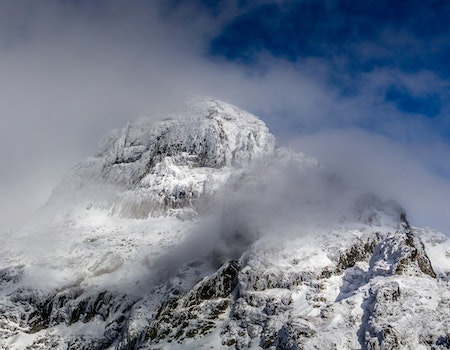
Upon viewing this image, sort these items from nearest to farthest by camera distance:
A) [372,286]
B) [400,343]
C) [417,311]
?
[400,343]
[417,311]
[372,286]

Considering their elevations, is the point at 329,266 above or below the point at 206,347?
above

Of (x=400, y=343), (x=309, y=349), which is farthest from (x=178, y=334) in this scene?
(x=400, y=343)

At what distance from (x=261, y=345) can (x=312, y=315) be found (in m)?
18.1

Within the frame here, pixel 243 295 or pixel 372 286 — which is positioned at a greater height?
pixel 372 286

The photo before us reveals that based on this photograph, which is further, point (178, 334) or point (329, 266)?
point (329, 266)

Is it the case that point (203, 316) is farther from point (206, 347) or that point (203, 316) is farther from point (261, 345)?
point (261, 345)

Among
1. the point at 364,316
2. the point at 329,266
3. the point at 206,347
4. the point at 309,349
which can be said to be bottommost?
the point at 206,347

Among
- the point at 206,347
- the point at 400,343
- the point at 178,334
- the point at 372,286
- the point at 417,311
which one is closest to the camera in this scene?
the point at 400,343

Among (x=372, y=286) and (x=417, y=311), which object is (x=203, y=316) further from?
(x=417, y=311)

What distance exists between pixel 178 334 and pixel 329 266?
6050cm

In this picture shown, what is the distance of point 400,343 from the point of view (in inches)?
5221

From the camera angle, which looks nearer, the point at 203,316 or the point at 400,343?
the point at 400,343

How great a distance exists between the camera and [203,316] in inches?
7623

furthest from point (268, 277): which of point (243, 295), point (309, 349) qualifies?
point (309, 349)
